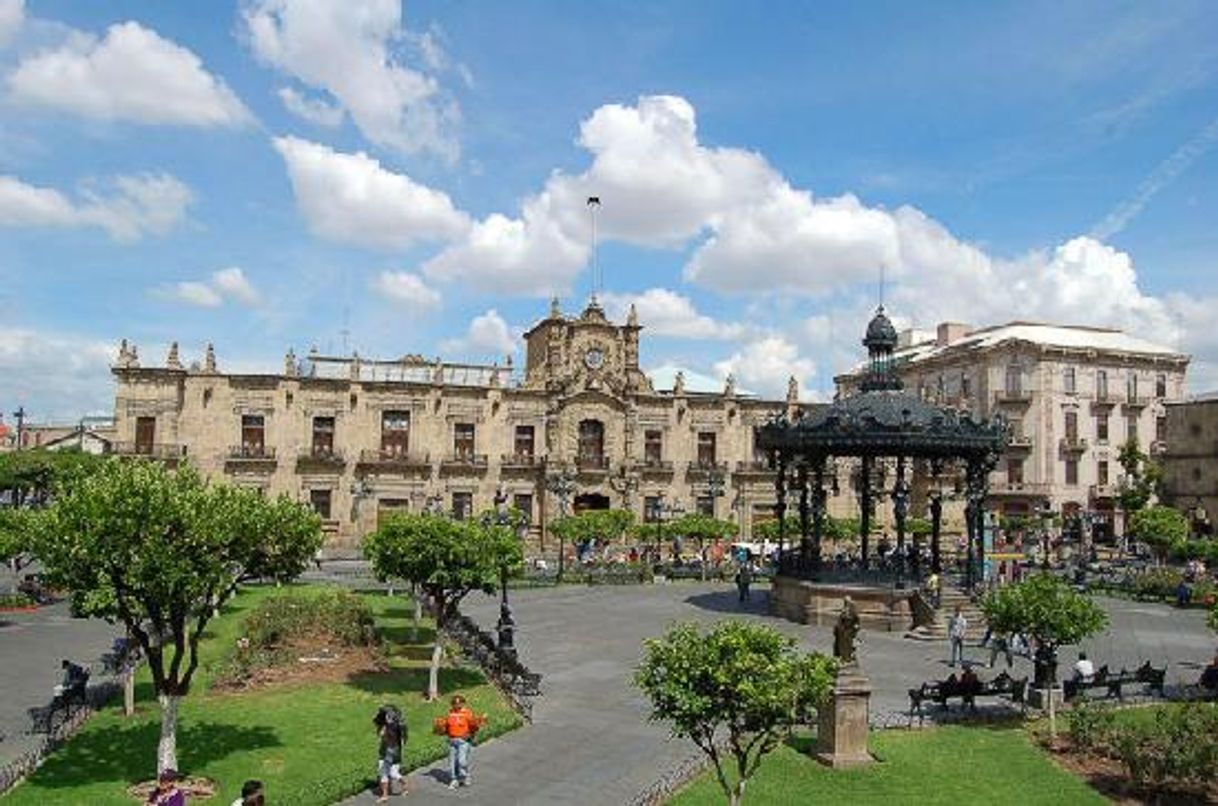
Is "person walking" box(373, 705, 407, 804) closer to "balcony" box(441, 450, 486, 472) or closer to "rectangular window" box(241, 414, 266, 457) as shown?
"rectangular window" box(241, 414, 266, 457)

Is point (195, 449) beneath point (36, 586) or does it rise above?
above

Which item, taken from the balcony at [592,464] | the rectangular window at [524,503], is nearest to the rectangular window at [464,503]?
the rectangular window at [524,503]

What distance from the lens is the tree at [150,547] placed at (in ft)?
44.4

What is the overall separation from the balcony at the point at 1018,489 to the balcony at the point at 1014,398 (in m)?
4.67

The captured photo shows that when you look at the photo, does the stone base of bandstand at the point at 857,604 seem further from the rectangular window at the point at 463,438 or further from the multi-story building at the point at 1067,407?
the multi-story building at the point at 1067,407

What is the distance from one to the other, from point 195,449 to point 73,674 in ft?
103

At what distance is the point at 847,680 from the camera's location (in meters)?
15.4

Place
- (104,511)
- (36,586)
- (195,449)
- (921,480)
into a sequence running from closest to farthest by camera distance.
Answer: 1. (104,511)
2. (36,586)
3. (195,449)
4. (921,480)

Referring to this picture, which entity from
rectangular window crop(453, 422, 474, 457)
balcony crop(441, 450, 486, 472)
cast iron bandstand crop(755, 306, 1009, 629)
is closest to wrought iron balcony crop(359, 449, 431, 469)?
balcony crop(441, 450, 486, 472)

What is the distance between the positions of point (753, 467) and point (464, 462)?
15150mm

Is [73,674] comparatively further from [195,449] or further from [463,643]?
[195,449]

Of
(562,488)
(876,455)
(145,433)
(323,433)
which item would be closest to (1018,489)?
(562,488)

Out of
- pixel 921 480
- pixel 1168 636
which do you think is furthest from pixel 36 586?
pixel 921 480

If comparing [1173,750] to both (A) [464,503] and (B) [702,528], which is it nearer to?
(B) [702,528]
